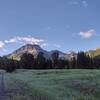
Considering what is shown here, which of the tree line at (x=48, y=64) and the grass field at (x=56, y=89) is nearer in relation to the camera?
the grass field at (x=56, y=89)

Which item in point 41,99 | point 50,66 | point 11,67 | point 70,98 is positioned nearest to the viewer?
point 41,99

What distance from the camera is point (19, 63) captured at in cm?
16350

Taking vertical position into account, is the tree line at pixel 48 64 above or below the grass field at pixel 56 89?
above

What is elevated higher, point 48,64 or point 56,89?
point 48,64

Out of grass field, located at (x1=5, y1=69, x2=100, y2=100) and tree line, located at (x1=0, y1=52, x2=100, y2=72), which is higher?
tree line, located at (x1=0, y1=52, x2=100, y2=72)

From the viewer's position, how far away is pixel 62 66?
528ft

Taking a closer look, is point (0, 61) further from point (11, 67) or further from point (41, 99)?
point (41, 99)

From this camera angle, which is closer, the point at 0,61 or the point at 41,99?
the point at 41,99

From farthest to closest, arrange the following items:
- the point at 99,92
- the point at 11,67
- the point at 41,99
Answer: the point at 11,67 < the point at 99,92 < the point at 41,99

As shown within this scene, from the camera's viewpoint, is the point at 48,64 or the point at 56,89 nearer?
the point at 56,89

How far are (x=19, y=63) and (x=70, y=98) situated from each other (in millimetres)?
143338

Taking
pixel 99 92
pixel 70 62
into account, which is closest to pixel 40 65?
pixel 70 62

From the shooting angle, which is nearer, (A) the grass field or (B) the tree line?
(A) the grass field

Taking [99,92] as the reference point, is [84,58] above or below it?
above
